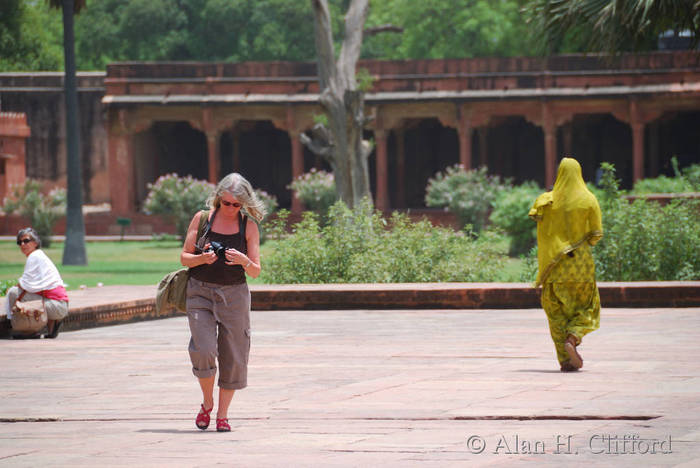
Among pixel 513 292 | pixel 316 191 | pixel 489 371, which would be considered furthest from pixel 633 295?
pixel 316 191

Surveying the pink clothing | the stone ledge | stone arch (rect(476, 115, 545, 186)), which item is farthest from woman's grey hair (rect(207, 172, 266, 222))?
stone arch (rect(476, 115, 545, 186))

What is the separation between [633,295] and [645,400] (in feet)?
18.9

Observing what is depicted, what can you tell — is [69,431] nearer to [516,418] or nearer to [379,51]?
[516,418]

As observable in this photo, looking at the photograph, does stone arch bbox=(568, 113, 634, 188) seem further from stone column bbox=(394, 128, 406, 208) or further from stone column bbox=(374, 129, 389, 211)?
stone column bbox=(374, 129, 389, 211)

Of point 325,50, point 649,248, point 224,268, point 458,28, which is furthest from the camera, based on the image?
point 458,28

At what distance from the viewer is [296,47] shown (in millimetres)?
45906

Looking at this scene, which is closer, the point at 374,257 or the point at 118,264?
the point at 374,257

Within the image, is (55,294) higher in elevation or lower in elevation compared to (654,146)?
lower

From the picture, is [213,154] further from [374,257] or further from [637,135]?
[374,257]

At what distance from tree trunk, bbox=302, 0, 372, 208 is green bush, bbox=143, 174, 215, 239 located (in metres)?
6.99

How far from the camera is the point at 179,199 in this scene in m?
27.8

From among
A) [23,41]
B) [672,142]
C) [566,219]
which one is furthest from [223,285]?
[23,41]

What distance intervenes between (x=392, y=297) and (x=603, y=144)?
23.7 metres

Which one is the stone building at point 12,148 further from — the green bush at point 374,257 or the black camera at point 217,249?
the black camera at point 217,249
